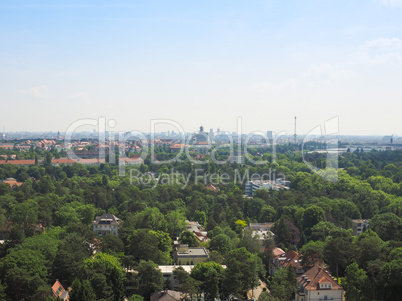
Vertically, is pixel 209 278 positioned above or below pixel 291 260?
above

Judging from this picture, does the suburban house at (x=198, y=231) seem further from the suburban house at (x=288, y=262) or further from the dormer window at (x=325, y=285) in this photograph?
the dormer window at (x=325, y=285)

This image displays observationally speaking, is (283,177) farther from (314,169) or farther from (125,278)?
(125,278)

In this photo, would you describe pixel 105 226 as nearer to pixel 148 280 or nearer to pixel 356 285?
pixel 148 280

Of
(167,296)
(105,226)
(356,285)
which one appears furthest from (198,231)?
(356,285)

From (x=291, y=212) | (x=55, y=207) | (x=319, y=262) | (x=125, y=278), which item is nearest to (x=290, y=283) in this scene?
(x=319, y=262)

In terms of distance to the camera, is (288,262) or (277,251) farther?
(277,251)

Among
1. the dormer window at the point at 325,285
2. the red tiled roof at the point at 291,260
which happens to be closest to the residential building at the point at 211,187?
the red tiled roof at the point at 291,260

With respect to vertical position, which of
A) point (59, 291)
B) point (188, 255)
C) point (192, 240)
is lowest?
point (59, 291)
